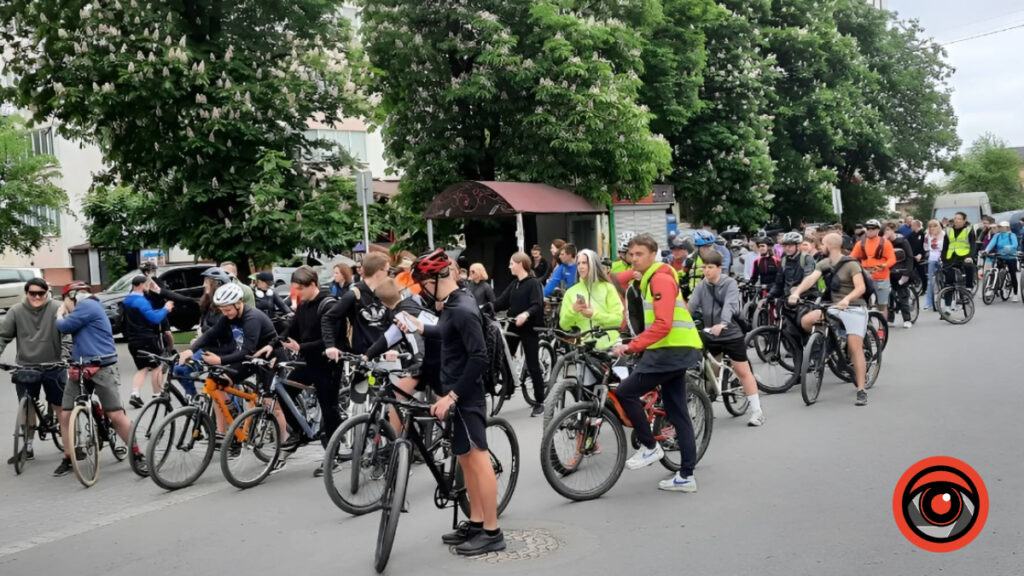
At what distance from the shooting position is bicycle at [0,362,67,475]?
9.62 metres

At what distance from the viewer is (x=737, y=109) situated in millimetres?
35094

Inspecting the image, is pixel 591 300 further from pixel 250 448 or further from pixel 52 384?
pixel 52 384

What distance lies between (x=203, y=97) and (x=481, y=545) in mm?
16398

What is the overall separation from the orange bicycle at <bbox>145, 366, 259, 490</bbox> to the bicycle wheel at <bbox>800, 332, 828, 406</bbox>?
5.53 meters

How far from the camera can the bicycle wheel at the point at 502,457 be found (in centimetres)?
674

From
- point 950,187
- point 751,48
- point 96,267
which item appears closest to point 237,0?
point 751,48

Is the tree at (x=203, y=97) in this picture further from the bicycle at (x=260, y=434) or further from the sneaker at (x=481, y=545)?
the sneaker at (x=481, y=545)

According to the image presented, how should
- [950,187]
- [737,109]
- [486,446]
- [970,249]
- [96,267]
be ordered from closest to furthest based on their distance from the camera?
[486,446], [970,249], [737,109], [96,267], [950,187]

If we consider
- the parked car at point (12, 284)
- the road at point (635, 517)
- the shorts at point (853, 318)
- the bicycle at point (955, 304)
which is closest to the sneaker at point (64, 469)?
the road at point (635, 517)

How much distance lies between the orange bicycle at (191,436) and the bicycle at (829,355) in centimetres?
560

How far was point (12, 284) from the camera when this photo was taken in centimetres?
3397

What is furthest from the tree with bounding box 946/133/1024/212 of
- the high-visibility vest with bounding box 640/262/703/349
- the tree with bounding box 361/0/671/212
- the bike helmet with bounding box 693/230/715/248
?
the high-visibility vest with bounding box 640/262/703/349

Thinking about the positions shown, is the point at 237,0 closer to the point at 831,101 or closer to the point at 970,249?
the point at 970,249

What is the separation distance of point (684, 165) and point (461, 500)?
3061 centimetres
